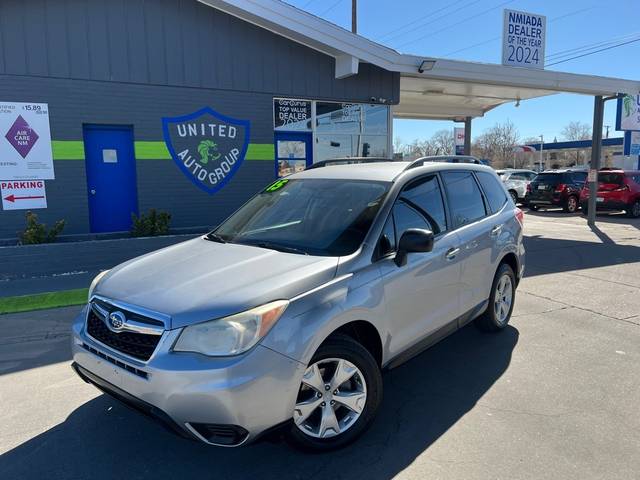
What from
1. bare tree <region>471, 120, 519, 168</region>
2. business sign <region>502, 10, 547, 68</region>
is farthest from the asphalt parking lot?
bare tree <region>471, 120, 519, 168</region>

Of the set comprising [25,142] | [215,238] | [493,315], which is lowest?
[493,315]

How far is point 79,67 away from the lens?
350 inches

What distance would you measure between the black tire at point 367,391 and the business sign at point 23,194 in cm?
809

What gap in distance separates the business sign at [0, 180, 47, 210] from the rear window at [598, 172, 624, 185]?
17.5 meters

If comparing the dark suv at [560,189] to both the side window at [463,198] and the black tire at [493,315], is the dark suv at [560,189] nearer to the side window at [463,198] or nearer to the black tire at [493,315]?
the black tire at [493,315]

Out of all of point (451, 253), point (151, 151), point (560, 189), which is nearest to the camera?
point (451, 253)

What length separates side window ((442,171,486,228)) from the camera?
14.2ft

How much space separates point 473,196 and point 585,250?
7012 millimetres

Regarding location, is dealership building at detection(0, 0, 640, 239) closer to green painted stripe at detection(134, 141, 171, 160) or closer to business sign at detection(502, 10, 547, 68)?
green painted stripe at detection(134, 141, 171, 160)

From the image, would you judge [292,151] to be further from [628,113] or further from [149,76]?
[628,113]

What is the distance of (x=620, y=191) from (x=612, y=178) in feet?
1.98

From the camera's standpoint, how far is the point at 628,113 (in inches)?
595

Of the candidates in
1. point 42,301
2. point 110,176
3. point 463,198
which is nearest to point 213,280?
point 463,198

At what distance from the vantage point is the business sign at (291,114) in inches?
426
